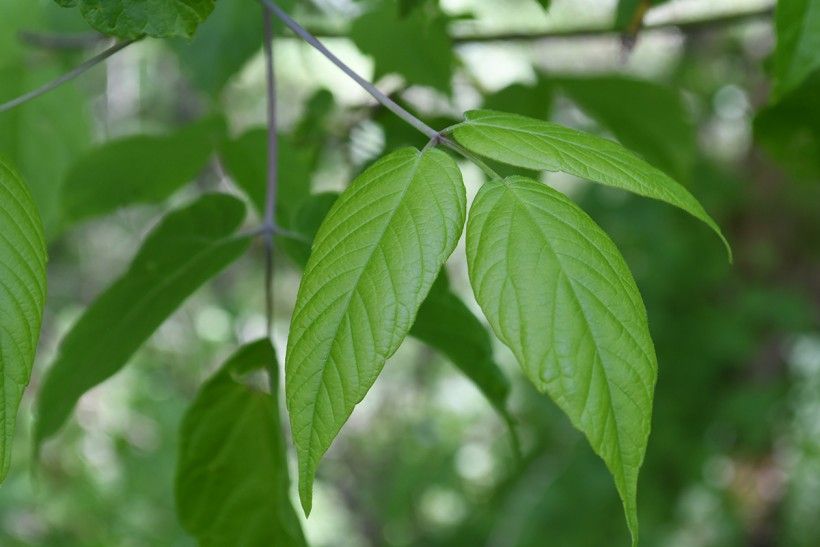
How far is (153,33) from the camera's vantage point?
26.1 inches

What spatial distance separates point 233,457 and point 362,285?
423 millimetres

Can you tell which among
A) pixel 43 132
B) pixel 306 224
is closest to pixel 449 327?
pixel 306 224

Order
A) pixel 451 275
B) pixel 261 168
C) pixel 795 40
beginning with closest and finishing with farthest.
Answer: pixel 795 40 → pixel 261 168 → pixel 451 275

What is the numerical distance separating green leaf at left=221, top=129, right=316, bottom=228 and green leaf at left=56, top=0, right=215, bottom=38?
0.47m

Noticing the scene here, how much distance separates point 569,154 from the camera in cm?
58

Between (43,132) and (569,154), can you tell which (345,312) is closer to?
→ (569,154)

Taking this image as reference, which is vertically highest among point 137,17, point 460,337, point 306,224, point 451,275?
point 137,17

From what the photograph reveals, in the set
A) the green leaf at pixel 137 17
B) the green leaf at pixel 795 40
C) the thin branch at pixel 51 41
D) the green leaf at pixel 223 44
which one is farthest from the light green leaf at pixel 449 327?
the thin branch at pixel 51 41

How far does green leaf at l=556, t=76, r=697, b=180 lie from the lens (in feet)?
4.64

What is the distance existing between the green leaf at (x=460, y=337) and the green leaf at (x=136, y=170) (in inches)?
19.7

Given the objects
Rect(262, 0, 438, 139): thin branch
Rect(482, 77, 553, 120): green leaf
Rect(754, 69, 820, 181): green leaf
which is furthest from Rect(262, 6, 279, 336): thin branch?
Rect(754, 69, 820, 181): green leaf

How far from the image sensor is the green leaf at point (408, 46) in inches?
47.5

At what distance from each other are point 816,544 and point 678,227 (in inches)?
70.7

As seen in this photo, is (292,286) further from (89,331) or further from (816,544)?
(89,331)
